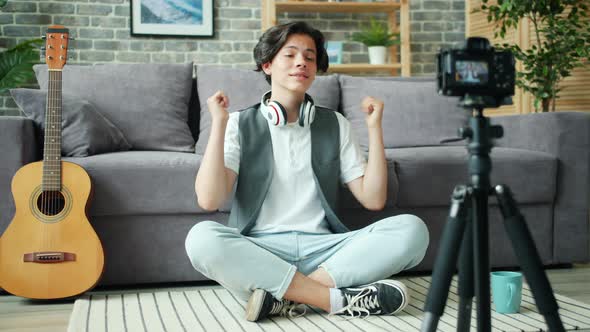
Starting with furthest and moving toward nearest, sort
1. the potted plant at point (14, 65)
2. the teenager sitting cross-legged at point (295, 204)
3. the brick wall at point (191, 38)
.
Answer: the brick wall at point (191, 38) → the potted plant at point (14, 65) → the teenager sitting cross-legged at point (295, 204)

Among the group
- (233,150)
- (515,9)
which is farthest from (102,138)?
(515,9)

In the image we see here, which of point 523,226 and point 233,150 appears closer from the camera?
point 523,226

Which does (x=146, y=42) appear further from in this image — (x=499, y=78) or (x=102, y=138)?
(x=499, y=78)

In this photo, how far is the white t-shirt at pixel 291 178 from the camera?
2.03 metres

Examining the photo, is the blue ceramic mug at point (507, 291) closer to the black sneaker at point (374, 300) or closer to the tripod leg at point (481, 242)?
the black sneaker at point (374, 300)

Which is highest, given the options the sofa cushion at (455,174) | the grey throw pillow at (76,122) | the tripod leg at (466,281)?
the grey throw pillow at (76,122)

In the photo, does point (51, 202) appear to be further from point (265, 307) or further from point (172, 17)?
point (172, 17)

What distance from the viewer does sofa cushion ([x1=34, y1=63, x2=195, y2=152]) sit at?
2.71 metres

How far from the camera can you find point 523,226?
1.03m

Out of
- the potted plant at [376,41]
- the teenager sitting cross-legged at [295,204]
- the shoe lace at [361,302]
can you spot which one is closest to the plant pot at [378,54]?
the potted plant at [376,41]

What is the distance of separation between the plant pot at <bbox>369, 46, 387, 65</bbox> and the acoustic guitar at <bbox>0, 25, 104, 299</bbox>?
2.68 metres

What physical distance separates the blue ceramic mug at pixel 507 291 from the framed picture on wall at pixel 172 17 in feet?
9.99

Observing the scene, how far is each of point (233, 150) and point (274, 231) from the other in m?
0.29

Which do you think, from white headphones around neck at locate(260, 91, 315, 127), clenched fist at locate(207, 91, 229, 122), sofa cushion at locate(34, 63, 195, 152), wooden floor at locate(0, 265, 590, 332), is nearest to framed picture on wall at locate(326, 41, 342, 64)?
sofa cushion at locate(34, 63, 195, 152)
